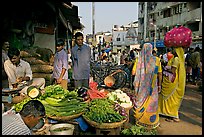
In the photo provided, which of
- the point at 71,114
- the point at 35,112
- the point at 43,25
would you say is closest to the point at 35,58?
the point at 43,25

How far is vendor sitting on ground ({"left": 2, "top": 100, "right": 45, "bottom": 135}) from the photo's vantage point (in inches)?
102

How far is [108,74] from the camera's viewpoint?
34.5ft

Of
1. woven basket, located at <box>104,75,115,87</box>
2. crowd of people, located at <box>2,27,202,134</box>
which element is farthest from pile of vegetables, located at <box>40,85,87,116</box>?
woven basket, located at <box>104,75,115,87</box>

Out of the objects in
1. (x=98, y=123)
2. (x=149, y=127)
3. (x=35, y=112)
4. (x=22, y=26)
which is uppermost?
(x=22, y=26)

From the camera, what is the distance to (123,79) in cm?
991

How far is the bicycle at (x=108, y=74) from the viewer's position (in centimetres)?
984

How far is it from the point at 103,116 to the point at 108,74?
6.65m

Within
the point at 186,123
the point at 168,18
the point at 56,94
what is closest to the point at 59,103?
the point at 56,94

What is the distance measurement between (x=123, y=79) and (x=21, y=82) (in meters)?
5.76

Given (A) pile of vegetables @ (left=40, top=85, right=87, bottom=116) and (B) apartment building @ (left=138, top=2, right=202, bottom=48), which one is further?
(B) apartment building @ (left=138, top=2, right=202, bottom=48)

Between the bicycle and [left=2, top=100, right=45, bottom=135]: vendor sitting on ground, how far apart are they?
6937mm

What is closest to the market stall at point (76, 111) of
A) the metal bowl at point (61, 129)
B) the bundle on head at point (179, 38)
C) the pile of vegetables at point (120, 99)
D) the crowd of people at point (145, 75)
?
the metal bowl at point (61, 129)

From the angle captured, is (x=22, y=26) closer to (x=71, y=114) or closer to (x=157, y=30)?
(x=71, y=114)

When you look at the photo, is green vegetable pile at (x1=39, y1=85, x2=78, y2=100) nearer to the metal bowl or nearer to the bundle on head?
the metal bowl
